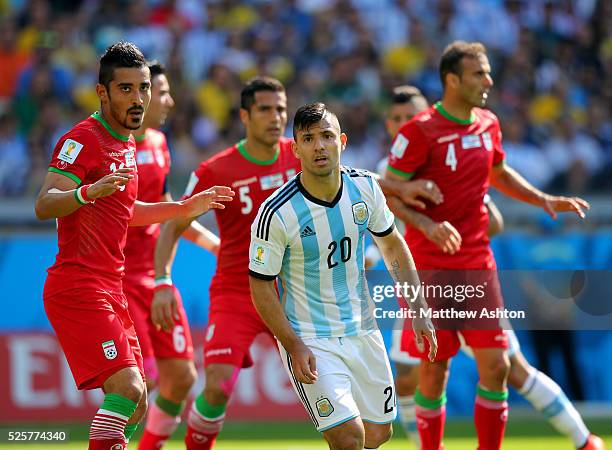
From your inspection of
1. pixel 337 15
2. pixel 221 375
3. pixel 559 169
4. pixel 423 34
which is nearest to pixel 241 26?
pixel 337 15

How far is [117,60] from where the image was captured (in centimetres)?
632

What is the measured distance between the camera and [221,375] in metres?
7.46

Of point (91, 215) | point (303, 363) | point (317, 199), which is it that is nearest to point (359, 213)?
point (317, 199)

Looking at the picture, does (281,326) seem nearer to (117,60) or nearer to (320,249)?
(320,249)

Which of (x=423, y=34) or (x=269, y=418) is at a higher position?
(x=423, y=34)

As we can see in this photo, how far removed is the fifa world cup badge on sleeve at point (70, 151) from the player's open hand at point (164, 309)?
161 cm

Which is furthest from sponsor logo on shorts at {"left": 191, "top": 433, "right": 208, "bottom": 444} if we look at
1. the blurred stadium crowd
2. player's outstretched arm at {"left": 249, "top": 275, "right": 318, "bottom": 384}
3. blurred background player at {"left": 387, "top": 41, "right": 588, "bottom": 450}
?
the blurred stadium crowd

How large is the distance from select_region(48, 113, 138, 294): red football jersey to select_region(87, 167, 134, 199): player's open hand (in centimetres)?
31

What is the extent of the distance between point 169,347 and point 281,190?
7.57 feet

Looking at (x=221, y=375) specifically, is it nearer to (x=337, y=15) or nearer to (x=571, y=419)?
(x=571, y=419)

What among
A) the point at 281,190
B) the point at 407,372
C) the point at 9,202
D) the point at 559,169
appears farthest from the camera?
the point at 559,169

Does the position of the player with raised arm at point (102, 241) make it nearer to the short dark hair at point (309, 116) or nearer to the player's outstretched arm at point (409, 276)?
the short dark hair at point (309, 116)

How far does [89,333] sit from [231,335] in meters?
1.62

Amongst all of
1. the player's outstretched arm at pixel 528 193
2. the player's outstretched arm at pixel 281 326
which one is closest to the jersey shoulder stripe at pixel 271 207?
the player's outstretched arm at pixel 281 326
